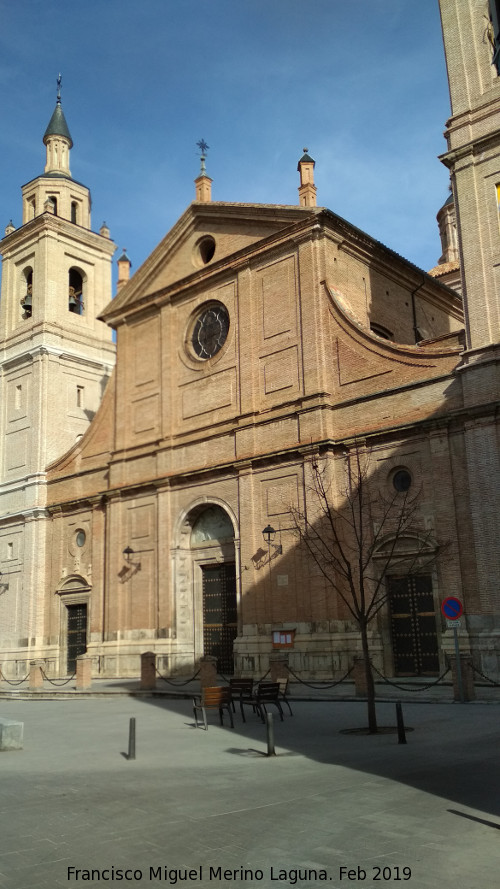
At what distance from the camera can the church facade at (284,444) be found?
821 inches

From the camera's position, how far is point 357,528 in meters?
22.8

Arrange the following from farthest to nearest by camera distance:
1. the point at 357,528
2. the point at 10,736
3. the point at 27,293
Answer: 1. the point at 27,293
2. the point at 357,528
3. the point at 10,736

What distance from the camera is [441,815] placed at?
7.24m

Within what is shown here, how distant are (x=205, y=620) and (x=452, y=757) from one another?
59.5ft

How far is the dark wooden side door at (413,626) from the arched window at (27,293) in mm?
23320

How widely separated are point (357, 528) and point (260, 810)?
15.3 m

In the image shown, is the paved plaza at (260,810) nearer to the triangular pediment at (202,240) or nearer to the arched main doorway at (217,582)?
the arched main doorway at (217,582)

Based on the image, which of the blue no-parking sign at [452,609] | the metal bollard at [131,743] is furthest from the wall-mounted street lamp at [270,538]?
the metal bollard at [131,743]

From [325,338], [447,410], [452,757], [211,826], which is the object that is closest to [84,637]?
[325,338]

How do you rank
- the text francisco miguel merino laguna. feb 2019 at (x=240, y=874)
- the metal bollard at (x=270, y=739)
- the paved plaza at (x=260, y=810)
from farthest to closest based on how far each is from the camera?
the metal bollard at (x=270, y=739)
the paved plaza at (x=260, y=810)
the text francisco miguel merino laguna. feb 2019 at (x=240, y=874)

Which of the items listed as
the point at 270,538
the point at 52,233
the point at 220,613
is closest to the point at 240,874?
the point at 270,538

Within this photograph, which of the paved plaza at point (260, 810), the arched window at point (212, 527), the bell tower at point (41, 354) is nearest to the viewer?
the paved plaza at point (260, 810)

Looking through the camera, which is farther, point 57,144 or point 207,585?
point 57,144

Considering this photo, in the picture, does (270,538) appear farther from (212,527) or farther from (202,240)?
(202,240)
